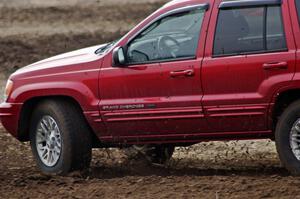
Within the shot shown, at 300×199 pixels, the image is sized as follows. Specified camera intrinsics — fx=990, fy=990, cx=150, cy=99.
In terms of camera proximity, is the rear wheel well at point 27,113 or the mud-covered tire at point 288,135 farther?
the rear wheel well at point 27,113

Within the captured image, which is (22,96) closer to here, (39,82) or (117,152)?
(39,82)

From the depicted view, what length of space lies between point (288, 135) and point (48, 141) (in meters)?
2.62

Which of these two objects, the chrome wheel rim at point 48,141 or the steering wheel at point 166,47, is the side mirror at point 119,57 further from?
the chrome wheel rim at point 48,141

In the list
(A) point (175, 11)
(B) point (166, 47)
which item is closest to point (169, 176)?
(B) point (166, 47)

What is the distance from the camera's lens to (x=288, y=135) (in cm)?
854

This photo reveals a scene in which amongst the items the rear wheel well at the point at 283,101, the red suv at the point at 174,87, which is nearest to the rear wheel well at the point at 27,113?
the red suv at the point at 174,87

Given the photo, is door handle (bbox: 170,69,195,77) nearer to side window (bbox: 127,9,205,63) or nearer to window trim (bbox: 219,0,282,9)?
side window (bbox: 127,9,205,63)

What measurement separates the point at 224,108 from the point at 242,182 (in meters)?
0.82

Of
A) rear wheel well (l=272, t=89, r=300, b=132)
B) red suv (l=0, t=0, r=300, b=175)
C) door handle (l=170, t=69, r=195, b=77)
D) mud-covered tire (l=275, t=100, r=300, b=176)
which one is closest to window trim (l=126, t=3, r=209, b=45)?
red suv (l=0, t=0, r=300, b=175)

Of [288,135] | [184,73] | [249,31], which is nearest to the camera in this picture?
[288,135]

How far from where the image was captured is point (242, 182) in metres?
8.27

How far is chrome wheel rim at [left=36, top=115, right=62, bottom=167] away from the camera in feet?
32.2

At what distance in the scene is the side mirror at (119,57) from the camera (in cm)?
930

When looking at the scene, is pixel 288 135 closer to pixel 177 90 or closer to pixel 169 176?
pixel 177 90
